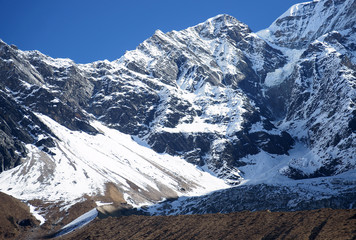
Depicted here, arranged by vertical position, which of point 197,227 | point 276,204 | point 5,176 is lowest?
point 276,204

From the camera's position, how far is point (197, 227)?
258ft

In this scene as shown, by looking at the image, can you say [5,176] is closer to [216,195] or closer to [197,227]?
[216,195]

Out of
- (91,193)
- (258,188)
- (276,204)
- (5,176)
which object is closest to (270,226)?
(276,204)

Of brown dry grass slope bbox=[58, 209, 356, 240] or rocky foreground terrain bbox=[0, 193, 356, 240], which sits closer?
brown dry grass slope bbox=[58, 209, 356, 240]

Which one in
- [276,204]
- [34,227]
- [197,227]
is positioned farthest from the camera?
[276,204]

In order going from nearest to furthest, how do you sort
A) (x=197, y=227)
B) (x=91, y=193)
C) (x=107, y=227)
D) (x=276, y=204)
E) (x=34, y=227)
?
(x=197, y=227), (x=107, y=227), (x=34, y=227), (x=276, y=204), (x=91, y=193)

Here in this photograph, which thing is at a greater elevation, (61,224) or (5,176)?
(5,176)

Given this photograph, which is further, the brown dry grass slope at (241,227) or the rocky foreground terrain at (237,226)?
the rocky foreground terrain at (237,226)

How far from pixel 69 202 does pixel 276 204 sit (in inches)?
3352

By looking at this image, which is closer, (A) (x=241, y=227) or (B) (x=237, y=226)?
(A) (x=241, y=227)

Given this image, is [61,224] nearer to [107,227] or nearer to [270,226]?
[107,227]

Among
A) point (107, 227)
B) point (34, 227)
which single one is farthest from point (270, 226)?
point (34, 227)

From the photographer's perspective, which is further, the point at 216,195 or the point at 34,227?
the point at 216,195

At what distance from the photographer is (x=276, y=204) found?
152m
